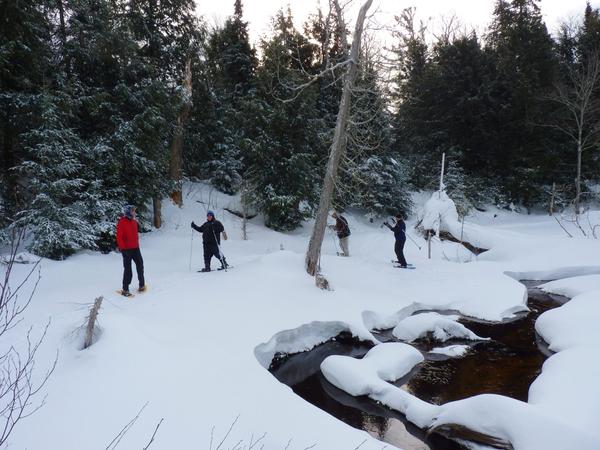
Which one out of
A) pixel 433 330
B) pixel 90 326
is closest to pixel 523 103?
pixel 433 330

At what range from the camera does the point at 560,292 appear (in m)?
11.0

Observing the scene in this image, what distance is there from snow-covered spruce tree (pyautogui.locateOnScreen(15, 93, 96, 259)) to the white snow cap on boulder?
12.2 meters

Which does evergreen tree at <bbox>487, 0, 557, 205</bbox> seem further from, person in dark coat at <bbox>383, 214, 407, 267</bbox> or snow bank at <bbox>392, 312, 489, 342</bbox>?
snow bank at <bbox>392, 312, 489, 342</bbox>

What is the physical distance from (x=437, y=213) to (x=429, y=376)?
425 inches

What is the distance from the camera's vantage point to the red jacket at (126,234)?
788 cm

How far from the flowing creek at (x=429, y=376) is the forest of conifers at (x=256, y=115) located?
3705 millimetres

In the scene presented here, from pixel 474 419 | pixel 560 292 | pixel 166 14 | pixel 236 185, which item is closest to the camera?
pixel 474 419

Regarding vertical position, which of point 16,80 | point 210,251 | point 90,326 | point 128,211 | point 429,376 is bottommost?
point 429,376

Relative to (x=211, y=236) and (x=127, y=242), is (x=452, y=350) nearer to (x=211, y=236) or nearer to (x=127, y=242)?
(x=211, y=236)

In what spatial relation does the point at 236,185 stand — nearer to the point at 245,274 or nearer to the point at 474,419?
the point at 245,274

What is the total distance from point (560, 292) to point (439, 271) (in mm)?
3144

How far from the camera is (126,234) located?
312 inches

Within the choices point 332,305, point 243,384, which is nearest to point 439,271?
point 332,305

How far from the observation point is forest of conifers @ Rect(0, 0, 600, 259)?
1064 cm
